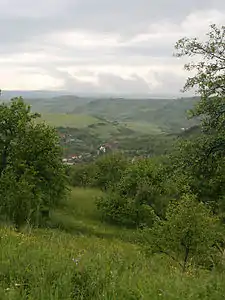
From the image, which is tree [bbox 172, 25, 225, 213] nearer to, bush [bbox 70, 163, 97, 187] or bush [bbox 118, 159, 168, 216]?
bush [bbox 118, 159, 168, 216]

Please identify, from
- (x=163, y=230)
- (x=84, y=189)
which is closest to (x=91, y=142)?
(x=84, y=189)

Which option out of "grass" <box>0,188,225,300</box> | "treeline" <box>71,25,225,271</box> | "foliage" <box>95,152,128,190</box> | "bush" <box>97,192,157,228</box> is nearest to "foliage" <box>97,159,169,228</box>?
"bush" <box>97,192,157,228</box>

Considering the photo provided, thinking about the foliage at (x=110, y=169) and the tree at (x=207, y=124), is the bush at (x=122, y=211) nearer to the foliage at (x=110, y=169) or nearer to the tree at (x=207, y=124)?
the foliage at (x=110, y=169)

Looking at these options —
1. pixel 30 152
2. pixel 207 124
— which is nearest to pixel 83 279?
pixel 207 124

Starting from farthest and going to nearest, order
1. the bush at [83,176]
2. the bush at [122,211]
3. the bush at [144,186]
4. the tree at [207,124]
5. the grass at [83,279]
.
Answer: the bush at [83,176] → the bush at [122,211] → the bush at [144,186] → the tree at [207,124] → the grass at [83,279]

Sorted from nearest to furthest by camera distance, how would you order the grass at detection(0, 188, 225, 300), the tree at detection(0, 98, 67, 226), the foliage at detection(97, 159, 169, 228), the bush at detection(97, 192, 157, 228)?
1. the grass at detection(0, 188, 225, 300)
2. the tree at detection(0, 98, 67, 226)
3. the foliage at detection(97, 159, 169, 228)
4. the bush at detection(97, 192, 157, 228)

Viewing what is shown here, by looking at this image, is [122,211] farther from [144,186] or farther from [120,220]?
[144,186]

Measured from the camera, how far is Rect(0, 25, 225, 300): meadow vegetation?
478 centimetres

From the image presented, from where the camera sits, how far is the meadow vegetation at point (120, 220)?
478cm

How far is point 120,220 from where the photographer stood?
44312 millimetres

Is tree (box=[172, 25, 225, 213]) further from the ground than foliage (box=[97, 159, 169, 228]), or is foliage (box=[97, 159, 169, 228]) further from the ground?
tree (box=[172, 25, 225, 213])

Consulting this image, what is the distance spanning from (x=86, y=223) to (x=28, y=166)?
47.3 ft

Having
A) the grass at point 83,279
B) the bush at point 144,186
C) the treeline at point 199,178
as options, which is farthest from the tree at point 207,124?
the bush at point 144,186

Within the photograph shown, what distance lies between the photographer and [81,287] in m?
4.71
